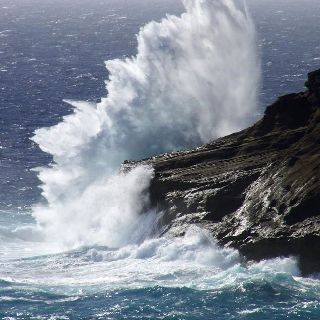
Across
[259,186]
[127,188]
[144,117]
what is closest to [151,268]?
[259,186]

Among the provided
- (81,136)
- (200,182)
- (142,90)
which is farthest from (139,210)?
(142,90)

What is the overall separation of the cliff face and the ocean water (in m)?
1.20

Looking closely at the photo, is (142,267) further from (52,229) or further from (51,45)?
(51,45)

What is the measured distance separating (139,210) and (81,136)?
61.7 feet

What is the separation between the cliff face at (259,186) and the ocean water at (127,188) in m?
1.20

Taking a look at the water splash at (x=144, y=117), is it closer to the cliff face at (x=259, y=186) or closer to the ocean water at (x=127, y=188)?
the ocean water at (x=127, y=188)

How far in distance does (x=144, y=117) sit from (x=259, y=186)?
2892 centimetres

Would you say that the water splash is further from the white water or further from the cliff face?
the white water

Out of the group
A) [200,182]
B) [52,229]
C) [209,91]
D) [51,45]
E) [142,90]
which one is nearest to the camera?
[200,182]

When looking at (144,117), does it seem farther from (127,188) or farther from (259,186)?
(259,186)

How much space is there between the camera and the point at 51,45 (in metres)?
173

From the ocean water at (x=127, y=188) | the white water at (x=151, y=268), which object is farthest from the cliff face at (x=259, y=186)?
the ocean water at (x=127, y=188)

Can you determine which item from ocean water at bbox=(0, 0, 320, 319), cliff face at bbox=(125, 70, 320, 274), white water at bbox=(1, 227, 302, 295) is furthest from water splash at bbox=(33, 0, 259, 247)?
white water at bbox=(1, 227, 302, 295)

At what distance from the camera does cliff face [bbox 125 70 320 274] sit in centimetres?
5041
